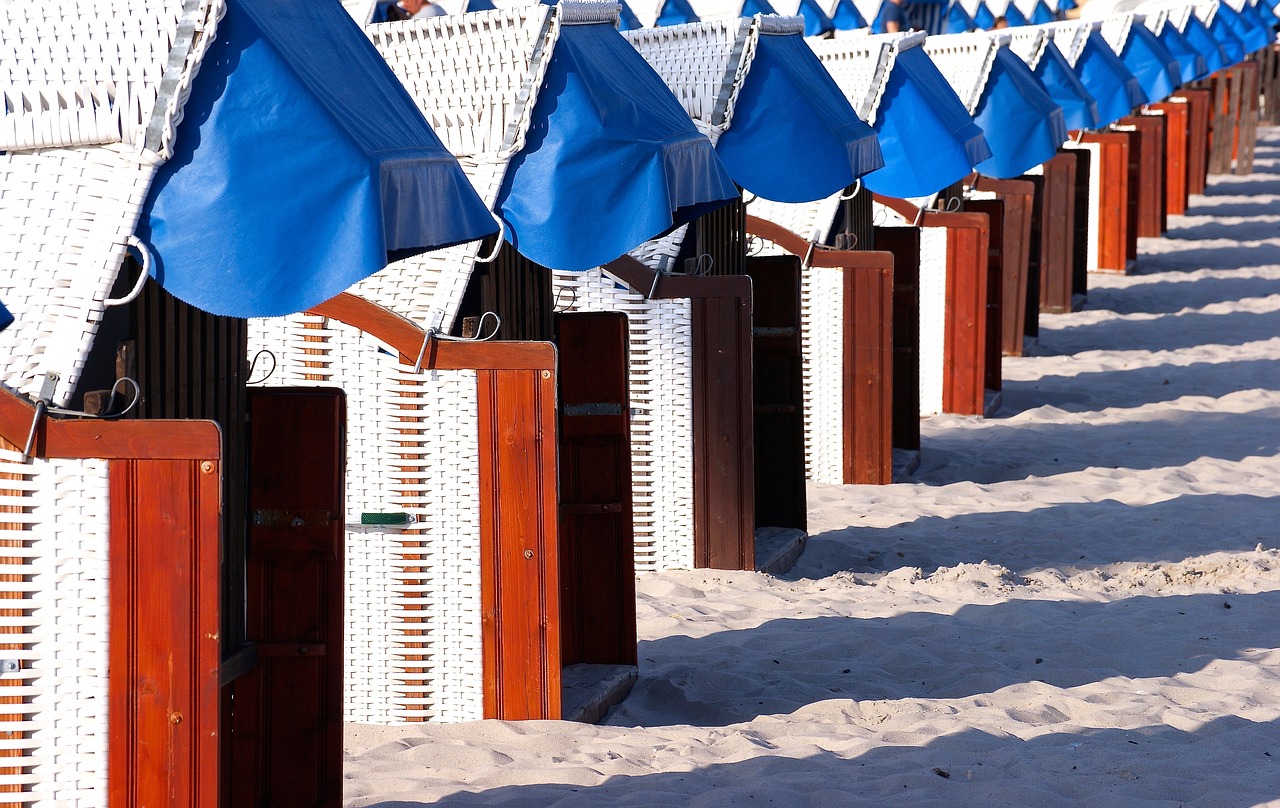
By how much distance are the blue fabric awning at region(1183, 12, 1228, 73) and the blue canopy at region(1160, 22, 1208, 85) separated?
17.2 inches

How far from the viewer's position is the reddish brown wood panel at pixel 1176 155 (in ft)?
68.0

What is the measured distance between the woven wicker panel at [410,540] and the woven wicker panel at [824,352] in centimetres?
400

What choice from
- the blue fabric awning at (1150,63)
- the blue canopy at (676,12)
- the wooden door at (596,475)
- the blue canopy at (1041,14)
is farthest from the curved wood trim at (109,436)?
the blue canopy at (1041,14)

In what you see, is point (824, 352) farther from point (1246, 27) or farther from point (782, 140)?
point (1246, 27)

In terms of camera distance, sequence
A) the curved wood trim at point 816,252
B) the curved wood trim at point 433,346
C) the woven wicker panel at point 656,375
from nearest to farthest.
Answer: the curved wood trim at point 433,346 < the woven wicker panel at point 656,375 < the curved wood trim at point 816,252

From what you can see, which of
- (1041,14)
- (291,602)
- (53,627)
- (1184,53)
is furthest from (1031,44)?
(1041,14)

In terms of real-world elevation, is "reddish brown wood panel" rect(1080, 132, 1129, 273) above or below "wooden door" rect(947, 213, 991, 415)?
above

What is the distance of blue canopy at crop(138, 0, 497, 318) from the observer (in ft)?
9.90

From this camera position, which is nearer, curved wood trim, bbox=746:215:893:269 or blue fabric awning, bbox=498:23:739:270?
blue fabric awning, bbox=498:23:739:270

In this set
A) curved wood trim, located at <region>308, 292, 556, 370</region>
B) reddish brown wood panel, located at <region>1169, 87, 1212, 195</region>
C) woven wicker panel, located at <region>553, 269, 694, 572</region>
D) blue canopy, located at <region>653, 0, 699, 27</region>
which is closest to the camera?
curved wood trim, located at <region>308, 292, 556, 370</region>

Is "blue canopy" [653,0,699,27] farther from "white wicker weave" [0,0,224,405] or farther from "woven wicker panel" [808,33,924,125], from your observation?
"white wicker weave" [0,0,224,405]

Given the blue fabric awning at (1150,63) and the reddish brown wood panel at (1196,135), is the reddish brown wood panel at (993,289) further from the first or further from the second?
the reddish brown wood panel at (1196,135)

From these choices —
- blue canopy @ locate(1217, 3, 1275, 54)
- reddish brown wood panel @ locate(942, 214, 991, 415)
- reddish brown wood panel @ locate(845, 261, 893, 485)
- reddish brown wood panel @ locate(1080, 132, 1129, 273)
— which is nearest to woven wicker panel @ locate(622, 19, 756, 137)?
Result: reddish brown wood panel @ locate(845, 261, 893, 485)

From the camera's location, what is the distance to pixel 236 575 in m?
3.67
